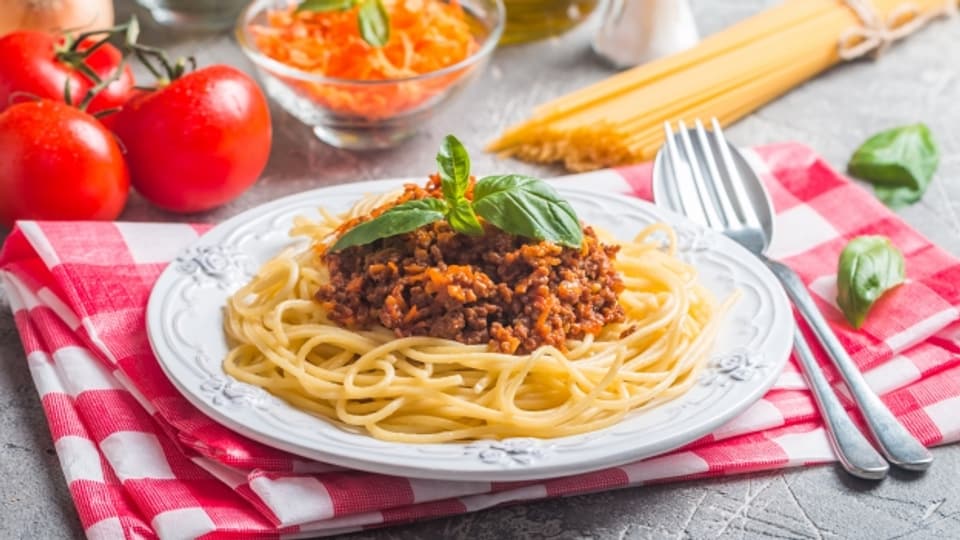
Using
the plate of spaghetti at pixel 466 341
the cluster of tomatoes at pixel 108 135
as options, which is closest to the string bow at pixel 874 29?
the plate of spaghetti at pixel 466 341

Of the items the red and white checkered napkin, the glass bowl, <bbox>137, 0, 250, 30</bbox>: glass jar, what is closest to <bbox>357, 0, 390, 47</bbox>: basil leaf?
the glass bowl

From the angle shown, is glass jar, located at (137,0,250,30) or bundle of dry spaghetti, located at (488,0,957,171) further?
glass jar, located at (137,0,250,30)

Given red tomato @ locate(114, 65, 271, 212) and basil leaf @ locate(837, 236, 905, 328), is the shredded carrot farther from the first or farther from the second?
basil leaf @ locate(837, 236, 905, 328)

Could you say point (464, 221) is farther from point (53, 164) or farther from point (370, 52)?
point (370, 52)

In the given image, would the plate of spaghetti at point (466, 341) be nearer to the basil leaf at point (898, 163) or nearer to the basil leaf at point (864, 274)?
the basil leaf at point (864, 274)

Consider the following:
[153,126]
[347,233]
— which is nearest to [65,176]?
[153,126]

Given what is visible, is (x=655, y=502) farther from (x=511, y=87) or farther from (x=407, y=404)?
(x=511, y=87)
